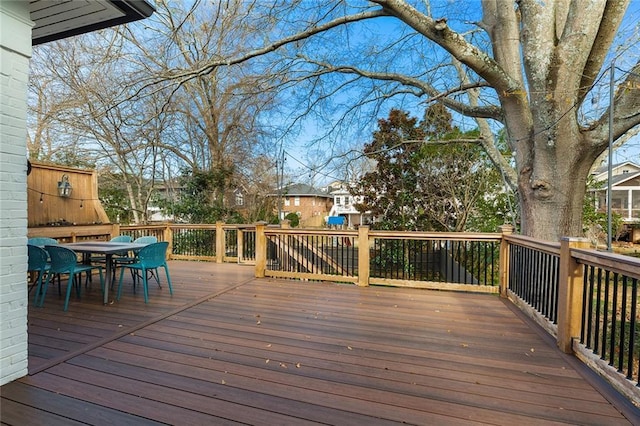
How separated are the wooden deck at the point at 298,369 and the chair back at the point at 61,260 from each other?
1.50 feet

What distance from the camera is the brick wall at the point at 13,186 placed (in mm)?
2018

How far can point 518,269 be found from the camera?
3977mm

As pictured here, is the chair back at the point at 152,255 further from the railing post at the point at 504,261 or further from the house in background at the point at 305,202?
the house in background at the point at 305,202

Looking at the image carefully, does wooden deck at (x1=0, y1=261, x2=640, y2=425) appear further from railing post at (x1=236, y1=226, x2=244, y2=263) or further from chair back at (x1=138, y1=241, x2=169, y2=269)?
railing post at (x1=236, y1=226, x2=244, y2=263)

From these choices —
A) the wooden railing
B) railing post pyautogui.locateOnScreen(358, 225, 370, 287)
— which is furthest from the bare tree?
railing post pyautogui.locateOnScreen(358, 225, 370, 287)

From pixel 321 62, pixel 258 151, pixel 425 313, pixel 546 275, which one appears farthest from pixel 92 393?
pixel 258 151

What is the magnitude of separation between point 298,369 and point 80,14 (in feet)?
10.3

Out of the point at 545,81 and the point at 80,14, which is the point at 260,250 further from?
the point at 545,81

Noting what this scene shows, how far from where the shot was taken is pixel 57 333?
115 inches

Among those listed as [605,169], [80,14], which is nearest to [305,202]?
[605,169]

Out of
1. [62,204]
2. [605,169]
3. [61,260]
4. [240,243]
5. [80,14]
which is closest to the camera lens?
[80,14]

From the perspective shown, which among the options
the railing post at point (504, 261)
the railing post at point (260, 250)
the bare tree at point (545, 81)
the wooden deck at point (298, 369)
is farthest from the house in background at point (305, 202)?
the wooden deck at point (298, 369)

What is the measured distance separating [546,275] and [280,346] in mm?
2678

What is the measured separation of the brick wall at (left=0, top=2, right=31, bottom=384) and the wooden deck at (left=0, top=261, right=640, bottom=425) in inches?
9.8
